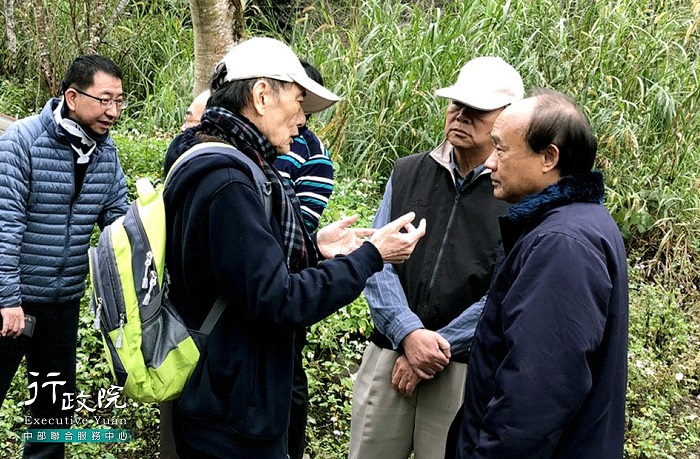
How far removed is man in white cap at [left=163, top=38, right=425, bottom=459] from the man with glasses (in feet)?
3.75

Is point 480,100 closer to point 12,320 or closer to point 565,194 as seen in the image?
point 565,194

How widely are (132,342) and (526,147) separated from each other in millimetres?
1234

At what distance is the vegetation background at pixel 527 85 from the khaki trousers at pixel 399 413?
1.73m

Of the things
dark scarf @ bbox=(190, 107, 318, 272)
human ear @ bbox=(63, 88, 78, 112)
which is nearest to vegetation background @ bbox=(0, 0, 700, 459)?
human ear @ bbox=(63, 88, 78, 112)

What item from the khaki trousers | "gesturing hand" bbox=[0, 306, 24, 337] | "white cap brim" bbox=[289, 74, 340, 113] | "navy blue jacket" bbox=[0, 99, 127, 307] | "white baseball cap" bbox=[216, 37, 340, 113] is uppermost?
"white baseball cap" bbox=[216, 37, 340, 113]

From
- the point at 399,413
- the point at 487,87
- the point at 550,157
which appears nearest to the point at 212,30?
the point at 487,87

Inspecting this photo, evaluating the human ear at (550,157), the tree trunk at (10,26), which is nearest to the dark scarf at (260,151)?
the human ear at (550,157)

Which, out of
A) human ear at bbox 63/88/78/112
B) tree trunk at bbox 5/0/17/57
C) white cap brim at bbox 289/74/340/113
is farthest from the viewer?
tree trunk at bbox 5/0/17/57

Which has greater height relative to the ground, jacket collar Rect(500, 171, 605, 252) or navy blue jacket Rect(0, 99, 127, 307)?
jacket collar Rect(500, 171, 605, 252)

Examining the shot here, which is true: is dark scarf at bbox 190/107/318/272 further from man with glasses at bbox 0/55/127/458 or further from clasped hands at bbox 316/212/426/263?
man with glasses at bbox 0/55/127/458

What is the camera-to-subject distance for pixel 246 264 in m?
2.14

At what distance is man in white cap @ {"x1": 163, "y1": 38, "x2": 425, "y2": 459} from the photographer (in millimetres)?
2158

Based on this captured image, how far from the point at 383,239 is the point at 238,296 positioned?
51 cm

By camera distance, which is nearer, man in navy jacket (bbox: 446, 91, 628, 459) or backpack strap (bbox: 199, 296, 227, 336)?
man in navy jacket (bbox: 446, 91, 628, 459)
